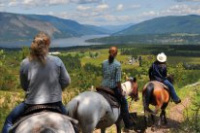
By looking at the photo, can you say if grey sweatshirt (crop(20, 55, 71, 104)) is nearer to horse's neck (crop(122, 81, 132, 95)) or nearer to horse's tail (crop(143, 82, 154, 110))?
horse's neck (crop(122, 81, 132, 95))

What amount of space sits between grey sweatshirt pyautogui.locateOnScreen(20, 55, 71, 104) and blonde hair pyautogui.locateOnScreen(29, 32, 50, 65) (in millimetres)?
126

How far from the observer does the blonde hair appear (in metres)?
5.41

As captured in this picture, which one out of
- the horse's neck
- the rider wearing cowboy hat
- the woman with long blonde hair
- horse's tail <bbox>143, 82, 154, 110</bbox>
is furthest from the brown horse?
the woman with long blonde hair

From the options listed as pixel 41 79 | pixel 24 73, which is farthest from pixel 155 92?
pixel 24 73

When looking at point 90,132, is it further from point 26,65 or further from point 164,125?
point 164,125

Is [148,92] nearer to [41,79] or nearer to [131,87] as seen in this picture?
[131,87]

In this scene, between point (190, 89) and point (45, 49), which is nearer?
point (45, 49)

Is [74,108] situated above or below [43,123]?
below

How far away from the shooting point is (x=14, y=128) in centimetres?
565

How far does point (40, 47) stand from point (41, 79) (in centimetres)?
63

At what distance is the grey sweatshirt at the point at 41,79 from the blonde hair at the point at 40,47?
126mm

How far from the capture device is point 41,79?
5.77m

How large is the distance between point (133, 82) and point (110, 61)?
9.51 feet

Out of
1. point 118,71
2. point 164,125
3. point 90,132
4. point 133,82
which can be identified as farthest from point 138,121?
point 90,132
